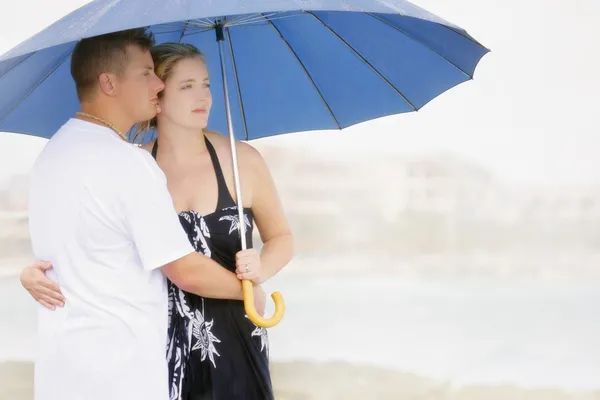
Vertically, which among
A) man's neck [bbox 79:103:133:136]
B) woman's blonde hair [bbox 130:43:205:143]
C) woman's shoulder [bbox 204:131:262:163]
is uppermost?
woman's blonde hair [bbox 130:43:205:143]

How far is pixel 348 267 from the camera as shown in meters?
7.92

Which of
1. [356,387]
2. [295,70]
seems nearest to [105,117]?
[295,70]

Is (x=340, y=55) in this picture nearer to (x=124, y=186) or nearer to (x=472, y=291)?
(x=124, y=186)

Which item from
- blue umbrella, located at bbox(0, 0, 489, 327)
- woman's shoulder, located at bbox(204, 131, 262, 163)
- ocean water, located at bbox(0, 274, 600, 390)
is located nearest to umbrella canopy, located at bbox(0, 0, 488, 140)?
blue umbrella, located at bbox(0, 0, 489, 327)

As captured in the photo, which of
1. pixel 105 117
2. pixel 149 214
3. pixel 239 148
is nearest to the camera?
pixel 149 214

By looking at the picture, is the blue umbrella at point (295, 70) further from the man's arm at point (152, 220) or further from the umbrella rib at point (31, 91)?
the man's arm at point (152, 220)

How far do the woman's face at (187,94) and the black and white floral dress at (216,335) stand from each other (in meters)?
0.14

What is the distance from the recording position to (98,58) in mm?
2166

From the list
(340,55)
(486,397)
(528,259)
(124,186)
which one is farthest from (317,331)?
(124,186)

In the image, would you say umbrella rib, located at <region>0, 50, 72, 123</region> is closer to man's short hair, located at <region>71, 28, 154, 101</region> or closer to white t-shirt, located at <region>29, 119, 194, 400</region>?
man's short hair, located at <region>71, 28, 154, 101</region>

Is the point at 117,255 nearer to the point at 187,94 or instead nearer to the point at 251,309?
the point at 251,309

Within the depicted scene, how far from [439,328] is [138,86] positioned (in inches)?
210

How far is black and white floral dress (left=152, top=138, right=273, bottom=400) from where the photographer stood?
7.97 ft

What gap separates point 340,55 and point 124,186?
1.01m
